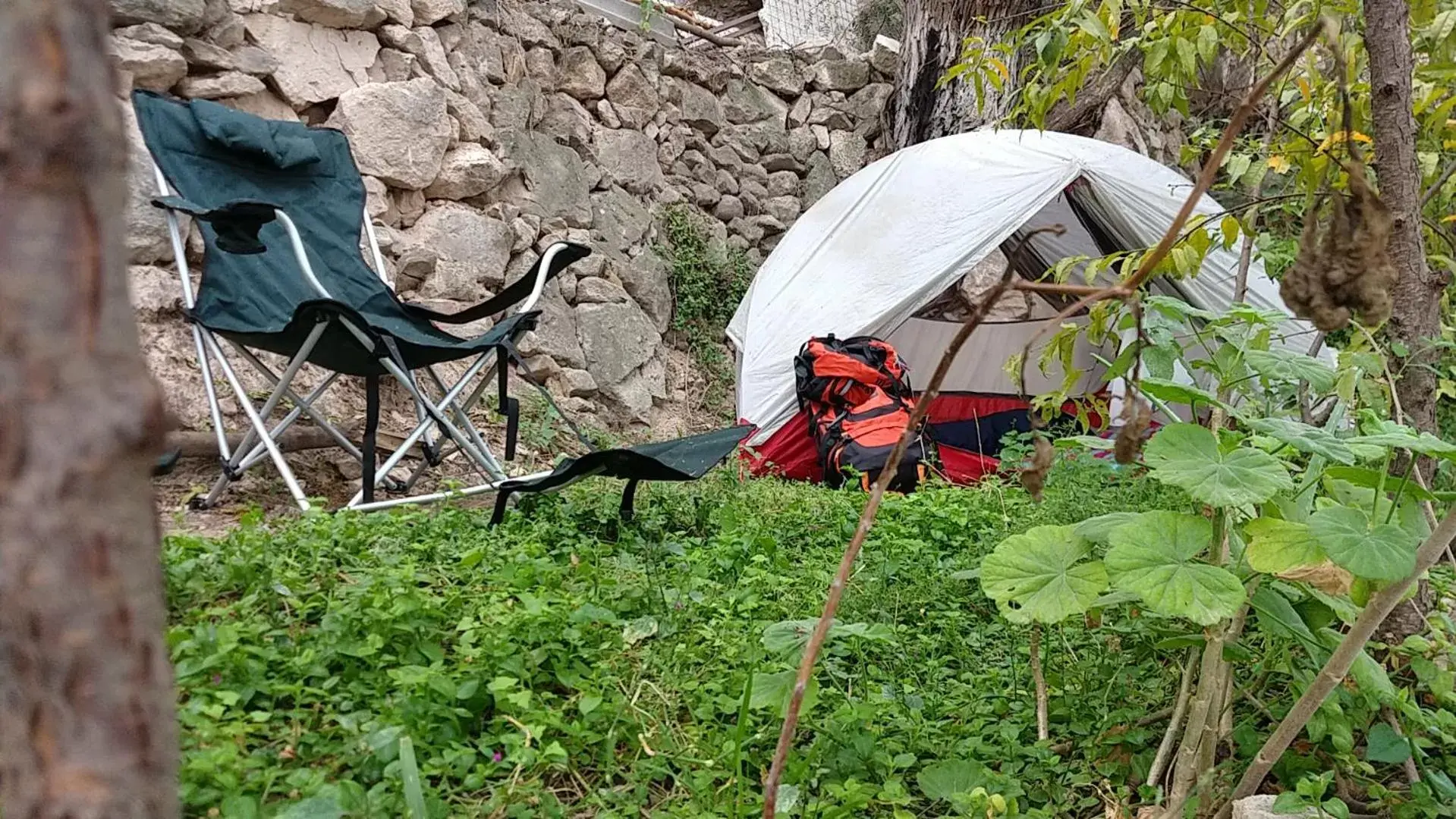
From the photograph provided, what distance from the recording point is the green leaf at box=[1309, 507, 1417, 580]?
0.94 m

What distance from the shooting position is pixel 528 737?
1.16 metres

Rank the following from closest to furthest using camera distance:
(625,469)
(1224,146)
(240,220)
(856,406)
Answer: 1. (1224,146)
2. (625,469)
3. (240,220)
4. (856,406)

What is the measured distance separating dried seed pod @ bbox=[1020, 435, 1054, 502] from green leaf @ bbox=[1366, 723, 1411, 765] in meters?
0.74

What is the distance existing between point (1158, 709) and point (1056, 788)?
0.26 m

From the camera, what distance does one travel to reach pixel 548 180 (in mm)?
4453

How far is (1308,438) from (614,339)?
12.1ft

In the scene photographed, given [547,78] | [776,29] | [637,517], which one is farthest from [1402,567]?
[776,29]

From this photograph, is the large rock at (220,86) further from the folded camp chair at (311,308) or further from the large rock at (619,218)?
the large rock at (619,218)

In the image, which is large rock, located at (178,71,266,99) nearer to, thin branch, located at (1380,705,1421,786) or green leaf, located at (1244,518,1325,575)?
green leaf, located at (1244,518,1325,575)

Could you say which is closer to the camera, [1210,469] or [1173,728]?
[1210,469]

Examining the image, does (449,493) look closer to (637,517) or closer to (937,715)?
(637,517)

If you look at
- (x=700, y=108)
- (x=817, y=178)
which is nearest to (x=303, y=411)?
(x=700, y=108)

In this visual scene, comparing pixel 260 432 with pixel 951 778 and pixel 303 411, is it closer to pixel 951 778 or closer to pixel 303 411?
pixel 303 411

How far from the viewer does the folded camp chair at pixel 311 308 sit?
2342 mm
